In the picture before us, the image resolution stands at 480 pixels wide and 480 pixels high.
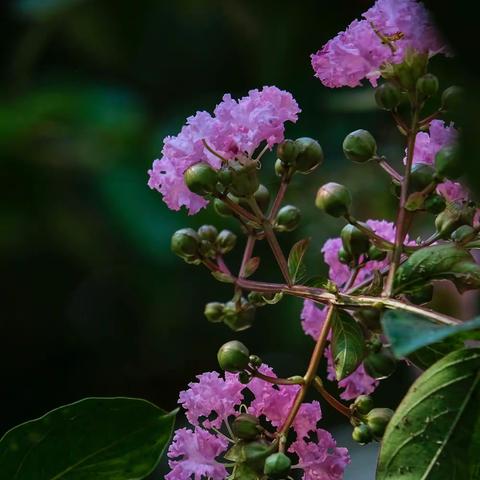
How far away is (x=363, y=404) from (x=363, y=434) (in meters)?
0.02

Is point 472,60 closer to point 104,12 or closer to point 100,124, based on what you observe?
point 100,124

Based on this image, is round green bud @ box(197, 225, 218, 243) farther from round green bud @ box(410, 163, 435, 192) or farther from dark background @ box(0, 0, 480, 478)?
dark background @ box(0, 0, 480, 478)

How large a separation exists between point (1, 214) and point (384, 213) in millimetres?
1135

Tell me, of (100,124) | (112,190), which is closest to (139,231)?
(112,190)

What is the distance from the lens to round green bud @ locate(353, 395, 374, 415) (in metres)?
0.67

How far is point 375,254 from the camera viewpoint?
690 millimetres

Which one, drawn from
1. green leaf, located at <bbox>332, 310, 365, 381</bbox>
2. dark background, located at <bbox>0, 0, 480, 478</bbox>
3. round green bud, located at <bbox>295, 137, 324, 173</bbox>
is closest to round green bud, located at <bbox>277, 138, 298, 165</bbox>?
round green bud, located at <bbox>295, 137, 324, 173</bbox>

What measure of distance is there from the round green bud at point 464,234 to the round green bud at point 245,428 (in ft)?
0.53

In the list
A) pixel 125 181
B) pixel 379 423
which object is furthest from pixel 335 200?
pixel 125 181

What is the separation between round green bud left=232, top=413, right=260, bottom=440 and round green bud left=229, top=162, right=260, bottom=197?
5.5 inches

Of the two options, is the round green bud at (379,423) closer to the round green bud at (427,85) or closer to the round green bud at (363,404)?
the round green bud at (363,404)

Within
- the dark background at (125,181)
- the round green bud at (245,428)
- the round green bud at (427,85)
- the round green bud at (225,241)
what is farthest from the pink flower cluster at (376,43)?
the dark background at (125,181)

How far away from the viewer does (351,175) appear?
2.43 metres

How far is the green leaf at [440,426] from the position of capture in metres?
0.57
